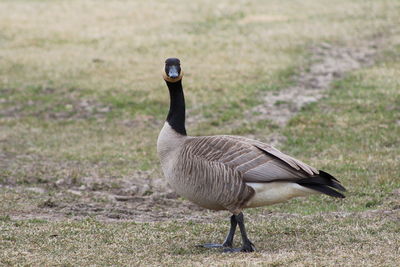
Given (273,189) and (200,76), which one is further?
(200,76)

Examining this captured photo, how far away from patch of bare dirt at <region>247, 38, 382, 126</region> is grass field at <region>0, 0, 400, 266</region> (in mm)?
194

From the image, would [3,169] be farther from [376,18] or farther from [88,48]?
[376,18]

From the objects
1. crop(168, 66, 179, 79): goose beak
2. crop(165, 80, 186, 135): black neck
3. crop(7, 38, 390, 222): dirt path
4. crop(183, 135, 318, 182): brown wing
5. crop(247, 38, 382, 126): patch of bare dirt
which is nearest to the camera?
crop(183, 135, 318, 182): brown wing

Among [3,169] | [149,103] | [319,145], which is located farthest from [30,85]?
[319,145]

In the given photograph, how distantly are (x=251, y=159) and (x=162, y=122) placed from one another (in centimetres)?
979

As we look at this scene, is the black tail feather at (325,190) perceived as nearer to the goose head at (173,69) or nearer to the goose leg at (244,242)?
the goose leg at (244,242)

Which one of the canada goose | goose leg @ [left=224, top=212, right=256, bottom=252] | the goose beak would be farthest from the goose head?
goose leg @ [left=224, top=212, right=256, bottom=252]

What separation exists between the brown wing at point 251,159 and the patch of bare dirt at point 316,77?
8.56 metres

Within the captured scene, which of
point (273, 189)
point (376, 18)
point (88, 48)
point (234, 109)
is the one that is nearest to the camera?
point (273, 189)

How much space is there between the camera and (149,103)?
720 inches

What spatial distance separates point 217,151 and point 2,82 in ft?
49.2

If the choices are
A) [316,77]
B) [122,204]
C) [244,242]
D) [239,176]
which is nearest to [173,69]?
[239,176]

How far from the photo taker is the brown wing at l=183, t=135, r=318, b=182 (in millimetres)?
7176

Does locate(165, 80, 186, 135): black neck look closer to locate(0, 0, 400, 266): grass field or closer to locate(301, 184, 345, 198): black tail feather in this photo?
locate(0, 0, 400, 266): grass field
